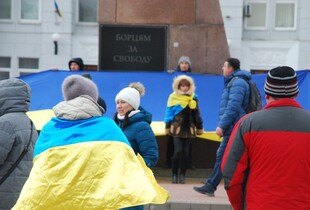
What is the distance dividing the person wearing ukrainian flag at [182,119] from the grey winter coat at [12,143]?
5.89 m

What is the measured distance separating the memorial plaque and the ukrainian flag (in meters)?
8.89

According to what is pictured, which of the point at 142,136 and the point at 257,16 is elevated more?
the point at 257,16

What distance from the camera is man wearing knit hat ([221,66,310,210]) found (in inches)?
183

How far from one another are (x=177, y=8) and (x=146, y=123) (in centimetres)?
723

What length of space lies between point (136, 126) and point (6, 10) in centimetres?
2577

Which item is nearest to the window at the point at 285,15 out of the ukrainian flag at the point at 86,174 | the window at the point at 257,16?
the window at the point at 257,16

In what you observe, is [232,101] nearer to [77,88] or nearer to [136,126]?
[136,126]

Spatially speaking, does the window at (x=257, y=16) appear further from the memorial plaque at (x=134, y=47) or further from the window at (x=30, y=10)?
the memorial plaque at (x=134, y=47)

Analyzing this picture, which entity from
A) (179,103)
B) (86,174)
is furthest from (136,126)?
(179,103)

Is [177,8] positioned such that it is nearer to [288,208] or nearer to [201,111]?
[201,111]

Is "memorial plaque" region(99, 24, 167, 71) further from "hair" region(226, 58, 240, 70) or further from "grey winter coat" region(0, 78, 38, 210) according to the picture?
"grey winter coat" region(0, 78, 38, 210)

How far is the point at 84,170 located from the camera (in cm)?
477

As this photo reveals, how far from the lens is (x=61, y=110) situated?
16.4ft

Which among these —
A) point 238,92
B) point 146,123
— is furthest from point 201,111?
point 146,123
